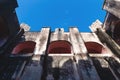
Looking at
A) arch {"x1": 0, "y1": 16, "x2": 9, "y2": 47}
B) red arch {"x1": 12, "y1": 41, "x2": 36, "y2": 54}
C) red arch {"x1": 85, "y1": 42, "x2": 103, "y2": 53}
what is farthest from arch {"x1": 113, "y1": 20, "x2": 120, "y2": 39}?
arch {"x1": 0, "y1": 16, "x2": 9, "y2": 47}

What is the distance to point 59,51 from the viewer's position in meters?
12.1

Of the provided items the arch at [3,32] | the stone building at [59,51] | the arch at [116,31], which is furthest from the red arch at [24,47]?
the arch at [116,31]

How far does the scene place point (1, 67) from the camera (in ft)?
27.6

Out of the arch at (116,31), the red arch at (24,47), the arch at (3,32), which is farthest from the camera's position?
the arch at (116,31)

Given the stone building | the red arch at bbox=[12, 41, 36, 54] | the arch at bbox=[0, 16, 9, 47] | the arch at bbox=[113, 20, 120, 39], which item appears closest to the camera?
the stone building

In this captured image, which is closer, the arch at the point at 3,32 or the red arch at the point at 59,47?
the arch at the point at 3,32

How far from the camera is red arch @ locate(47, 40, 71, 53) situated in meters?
11.5

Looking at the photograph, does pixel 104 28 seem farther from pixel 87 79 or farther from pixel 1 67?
pixel 1 67

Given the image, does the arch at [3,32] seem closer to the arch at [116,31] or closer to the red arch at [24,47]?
the red arch at [24,47]

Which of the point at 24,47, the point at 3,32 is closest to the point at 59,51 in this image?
the point at 24,47

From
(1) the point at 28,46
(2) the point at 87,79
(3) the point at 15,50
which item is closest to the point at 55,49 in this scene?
(1) the point at 28,46

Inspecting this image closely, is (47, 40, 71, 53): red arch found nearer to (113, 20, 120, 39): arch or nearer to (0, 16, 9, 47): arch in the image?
(0, 16, 9, 47): arch

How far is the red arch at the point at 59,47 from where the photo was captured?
11.5 m

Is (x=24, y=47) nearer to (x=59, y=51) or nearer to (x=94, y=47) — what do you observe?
(x=59, y=51)
